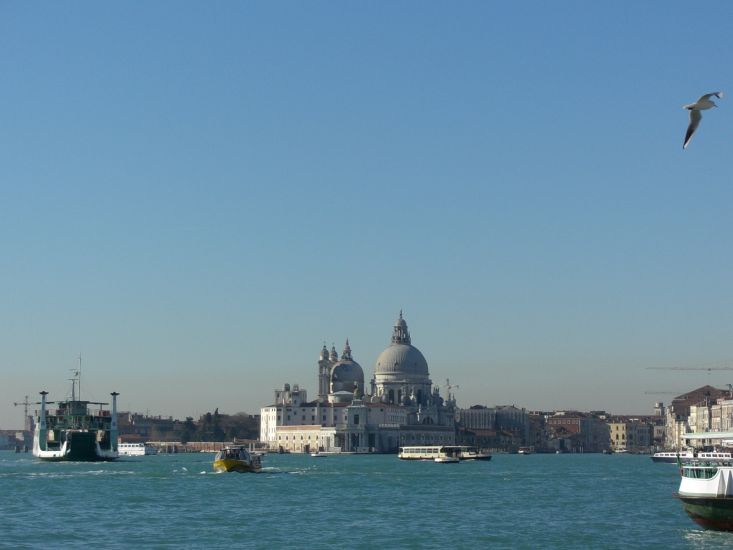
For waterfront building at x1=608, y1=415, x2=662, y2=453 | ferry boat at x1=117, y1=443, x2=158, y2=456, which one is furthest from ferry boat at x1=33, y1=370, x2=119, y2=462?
waterfront building at x1=608, y1=415, x2=662, y2=453

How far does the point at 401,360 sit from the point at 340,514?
121m

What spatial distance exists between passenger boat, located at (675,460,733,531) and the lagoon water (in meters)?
0.42

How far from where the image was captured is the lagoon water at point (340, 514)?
31.5 m

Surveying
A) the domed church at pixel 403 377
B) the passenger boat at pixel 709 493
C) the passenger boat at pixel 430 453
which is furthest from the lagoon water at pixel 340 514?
the domed church at pixel 403 377

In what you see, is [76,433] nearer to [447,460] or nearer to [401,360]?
[447,460]

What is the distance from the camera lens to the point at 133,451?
458 feet

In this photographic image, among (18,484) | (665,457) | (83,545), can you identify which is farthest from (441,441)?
(83,545)

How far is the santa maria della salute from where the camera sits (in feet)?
485

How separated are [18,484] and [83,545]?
92.0 feet

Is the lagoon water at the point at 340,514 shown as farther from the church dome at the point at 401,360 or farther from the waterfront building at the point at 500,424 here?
the waterfront building at the point at 500,424

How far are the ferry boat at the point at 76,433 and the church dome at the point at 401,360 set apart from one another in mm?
69672

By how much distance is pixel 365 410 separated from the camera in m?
148

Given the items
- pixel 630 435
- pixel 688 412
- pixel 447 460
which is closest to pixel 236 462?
pixel 447 460

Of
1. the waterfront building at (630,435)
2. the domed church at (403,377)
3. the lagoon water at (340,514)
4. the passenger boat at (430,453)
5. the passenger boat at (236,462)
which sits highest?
the domed church at (403,377)
